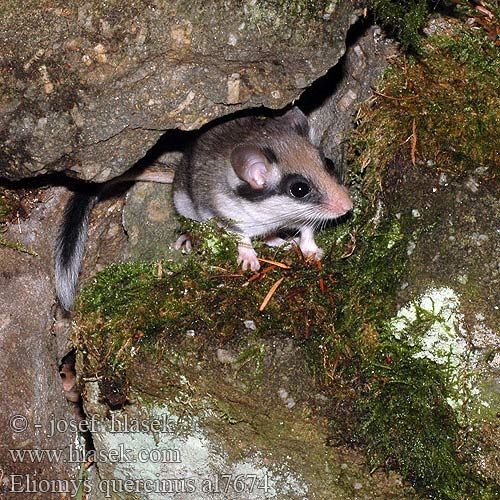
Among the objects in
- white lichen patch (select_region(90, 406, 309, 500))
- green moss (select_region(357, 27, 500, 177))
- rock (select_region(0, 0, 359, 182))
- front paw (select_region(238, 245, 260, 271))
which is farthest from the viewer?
front paw (select_region(238, 245, 260, 271))

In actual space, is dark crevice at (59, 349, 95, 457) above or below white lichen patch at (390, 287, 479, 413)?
below

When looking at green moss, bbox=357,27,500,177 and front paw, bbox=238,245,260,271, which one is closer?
green moss, bbox=357,27,500,177

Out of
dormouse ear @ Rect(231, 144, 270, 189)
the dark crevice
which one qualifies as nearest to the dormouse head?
dormouse ear @ Rect(231, 144, 270, 189)

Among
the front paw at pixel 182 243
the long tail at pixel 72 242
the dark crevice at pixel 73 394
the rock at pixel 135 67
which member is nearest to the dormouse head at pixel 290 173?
the rock at pixel 135 67

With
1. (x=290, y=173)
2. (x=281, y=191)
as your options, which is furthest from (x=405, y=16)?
(x=281, y=191)

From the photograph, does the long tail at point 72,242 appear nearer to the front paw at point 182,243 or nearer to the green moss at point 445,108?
the front paw at point 182,243

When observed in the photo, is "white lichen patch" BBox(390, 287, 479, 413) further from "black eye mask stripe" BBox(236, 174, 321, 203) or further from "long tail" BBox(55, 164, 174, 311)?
"long tail" BBox(55, 164, 174, 311)

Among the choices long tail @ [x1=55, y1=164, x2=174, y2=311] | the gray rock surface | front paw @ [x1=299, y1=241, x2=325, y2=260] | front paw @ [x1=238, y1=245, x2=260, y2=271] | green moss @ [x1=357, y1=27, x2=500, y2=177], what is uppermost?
green moss @ [x1=357, y1=27, x2=500, y2=177]

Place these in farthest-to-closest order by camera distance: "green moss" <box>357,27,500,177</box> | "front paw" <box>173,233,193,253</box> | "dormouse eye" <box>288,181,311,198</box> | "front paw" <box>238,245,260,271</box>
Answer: "front paw" <box>173,233,193,253</box>
"dormouse eye" <box>288,181,311,198</box>
"front paw" <box>238,245,260,271</box>
"green moss" <box>357,27,500,177</box>
